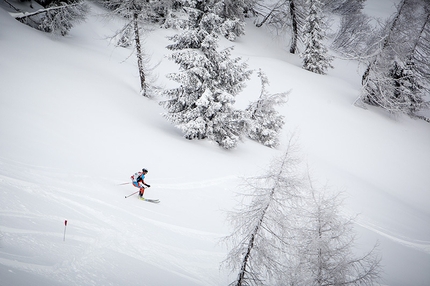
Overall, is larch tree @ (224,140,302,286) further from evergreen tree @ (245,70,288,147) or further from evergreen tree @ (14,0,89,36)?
evergreen tree @ (14,0,89,36)

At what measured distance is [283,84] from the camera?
2370cm

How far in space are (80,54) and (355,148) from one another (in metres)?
23.4

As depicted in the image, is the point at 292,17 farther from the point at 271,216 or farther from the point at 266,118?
the point at 271,216

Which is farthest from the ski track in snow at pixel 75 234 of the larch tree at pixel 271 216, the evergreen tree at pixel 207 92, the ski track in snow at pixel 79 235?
the evergreen tree at pixel 207 92

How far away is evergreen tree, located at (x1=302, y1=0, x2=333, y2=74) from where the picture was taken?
79.7 ft

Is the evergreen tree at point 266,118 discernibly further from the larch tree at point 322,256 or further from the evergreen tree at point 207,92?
the larch tree at point 322,256

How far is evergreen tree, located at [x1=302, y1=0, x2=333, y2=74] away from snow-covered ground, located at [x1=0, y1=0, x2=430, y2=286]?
4346 mm

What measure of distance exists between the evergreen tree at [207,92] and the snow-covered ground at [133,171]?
1196 mm

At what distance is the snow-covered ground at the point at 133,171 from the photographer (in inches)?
223

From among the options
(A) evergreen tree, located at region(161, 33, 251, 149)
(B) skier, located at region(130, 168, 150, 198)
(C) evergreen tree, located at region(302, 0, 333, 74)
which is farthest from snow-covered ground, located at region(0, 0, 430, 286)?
(C) evergreen tree, located at region(302, 0, 333, 74)

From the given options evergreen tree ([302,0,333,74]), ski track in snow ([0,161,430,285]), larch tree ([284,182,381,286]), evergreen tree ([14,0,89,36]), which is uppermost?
evergreen tree ([302,0,333,74])

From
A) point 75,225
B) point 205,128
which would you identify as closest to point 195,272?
point 75,225

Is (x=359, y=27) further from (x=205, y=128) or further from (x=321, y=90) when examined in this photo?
(x=205, y=128)

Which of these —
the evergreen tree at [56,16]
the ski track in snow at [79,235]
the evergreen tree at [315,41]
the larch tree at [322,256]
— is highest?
the evergreen tree at [315,41]
